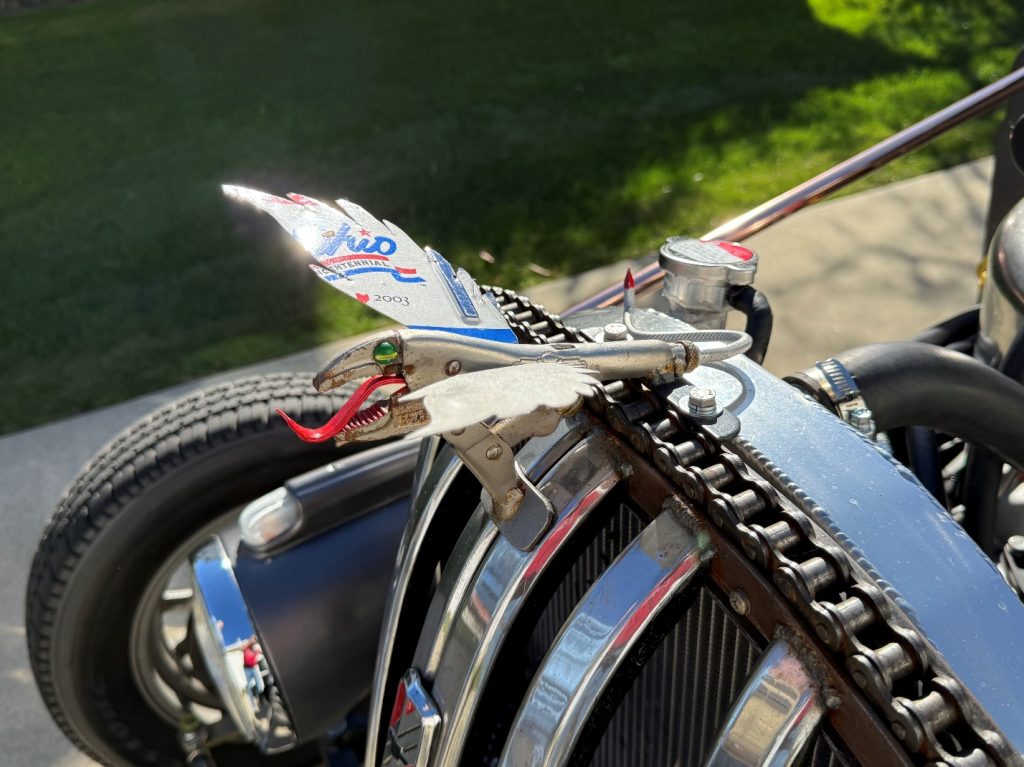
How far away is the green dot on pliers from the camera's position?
0.92 m

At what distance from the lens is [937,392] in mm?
1441

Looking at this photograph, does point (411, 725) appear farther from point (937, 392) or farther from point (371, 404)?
point (937, 392)

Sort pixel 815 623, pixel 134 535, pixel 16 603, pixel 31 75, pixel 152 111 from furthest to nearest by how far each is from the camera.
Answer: pixel 31 75 < pixel 152 111 < pixel 16 603 < pixel 134 535 < pixel 815 623

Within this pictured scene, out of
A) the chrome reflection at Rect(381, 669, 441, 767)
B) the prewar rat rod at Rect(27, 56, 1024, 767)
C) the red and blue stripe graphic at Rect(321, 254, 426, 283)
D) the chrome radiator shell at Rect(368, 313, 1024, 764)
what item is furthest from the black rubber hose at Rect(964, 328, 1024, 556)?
the red and blue stripe graphic at Rect(321, 254, 426, 283)

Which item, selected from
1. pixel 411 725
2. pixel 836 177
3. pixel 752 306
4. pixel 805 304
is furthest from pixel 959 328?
pixel 805 304

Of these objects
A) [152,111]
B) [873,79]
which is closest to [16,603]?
[152,111]

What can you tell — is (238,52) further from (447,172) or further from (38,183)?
(447,172)

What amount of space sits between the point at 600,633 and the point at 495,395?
1.12 ft

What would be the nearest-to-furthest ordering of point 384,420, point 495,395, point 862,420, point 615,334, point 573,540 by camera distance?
point 495,395, point 384,420, point 573,540, point 615,334, point 862,420

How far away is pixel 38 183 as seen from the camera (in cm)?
475

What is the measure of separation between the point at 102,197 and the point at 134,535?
322cm

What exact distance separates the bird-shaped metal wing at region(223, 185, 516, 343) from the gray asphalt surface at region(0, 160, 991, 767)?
168cm

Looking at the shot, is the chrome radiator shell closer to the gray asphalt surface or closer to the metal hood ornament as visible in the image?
the metal hood ornament

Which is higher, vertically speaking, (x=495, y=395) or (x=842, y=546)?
(x=495, y=395)
